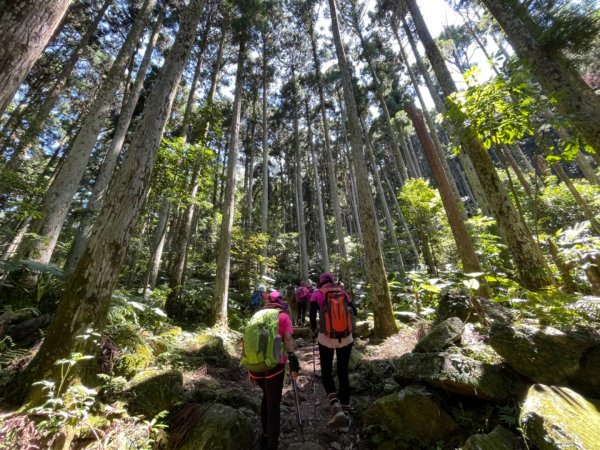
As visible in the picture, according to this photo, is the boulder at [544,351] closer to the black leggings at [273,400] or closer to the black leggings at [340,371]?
the black leggings at [340,371]

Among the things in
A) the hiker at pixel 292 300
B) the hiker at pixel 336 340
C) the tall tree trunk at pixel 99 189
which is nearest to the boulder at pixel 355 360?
the hiker at pixel 336 340

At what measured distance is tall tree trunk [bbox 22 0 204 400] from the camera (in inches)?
124

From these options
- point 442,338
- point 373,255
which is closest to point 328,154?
point 373,255

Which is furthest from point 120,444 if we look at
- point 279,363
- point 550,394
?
point 550,394

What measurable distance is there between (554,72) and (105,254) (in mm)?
7283

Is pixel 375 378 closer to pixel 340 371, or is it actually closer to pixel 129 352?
pixel 340 371

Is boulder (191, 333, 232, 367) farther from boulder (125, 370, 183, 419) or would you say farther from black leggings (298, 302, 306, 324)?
black leggings (298, 302, 306, 324)

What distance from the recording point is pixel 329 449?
10.5 ft

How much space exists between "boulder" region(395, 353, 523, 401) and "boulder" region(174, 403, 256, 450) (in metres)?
2.06

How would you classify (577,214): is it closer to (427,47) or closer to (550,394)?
(427,47)

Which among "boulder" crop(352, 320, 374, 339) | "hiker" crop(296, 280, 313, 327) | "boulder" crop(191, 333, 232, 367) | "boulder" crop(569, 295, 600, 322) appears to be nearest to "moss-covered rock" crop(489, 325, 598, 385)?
"boulder" crop(569, 295, 600, 322)

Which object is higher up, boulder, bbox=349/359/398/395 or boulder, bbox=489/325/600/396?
boulder, bbox=489/325/600/396

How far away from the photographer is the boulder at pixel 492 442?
2.16m

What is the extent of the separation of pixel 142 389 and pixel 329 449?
2404 millimetres
